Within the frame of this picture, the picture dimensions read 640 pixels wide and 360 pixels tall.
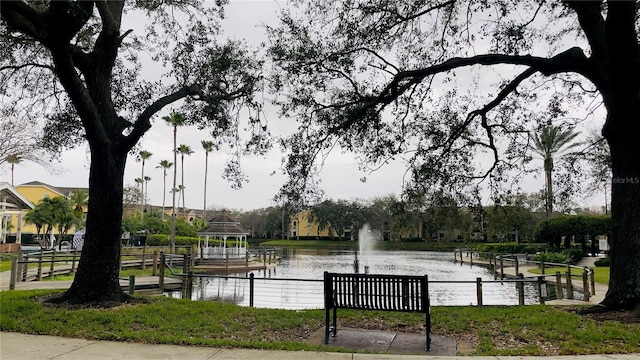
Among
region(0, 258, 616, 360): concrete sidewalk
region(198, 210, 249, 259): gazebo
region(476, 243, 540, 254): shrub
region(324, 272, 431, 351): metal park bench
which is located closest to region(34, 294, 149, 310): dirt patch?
region(0, 258, 616, 360): concrete sidewalk

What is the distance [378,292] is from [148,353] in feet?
9.92

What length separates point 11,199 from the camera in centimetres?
3422

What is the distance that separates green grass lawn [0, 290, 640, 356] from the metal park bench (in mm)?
712

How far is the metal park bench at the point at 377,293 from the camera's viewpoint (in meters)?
6.18

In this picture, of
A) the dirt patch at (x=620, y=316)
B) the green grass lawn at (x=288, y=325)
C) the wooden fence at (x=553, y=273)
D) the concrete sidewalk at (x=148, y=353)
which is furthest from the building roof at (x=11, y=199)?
the dirt patch at (x=620, y=316)

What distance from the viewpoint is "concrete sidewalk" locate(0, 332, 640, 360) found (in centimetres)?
493

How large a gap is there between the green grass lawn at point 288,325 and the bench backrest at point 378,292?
0.78 meters

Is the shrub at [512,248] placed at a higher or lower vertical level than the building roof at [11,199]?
lower

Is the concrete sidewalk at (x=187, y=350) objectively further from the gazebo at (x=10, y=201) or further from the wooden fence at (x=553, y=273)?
the gazebo at (x=10, y=201)

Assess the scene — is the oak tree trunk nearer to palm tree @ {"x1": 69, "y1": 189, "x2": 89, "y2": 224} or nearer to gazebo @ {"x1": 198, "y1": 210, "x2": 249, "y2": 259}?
gazebo @ {"x1": 198, "y1": 210, "x2": 249, "y2": 259}

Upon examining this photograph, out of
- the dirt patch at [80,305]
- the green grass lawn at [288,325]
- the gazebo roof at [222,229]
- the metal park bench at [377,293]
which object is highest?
the gazebo roof at [222,229]

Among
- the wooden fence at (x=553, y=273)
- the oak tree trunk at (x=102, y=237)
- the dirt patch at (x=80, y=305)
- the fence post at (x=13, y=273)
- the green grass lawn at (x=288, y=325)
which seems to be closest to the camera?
the green grass lawn at (x=288, y=325)

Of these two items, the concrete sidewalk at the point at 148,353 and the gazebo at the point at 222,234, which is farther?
the gazebo at the point at 222,234

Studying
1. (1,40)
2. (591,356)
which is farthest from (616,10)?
(1,40)
